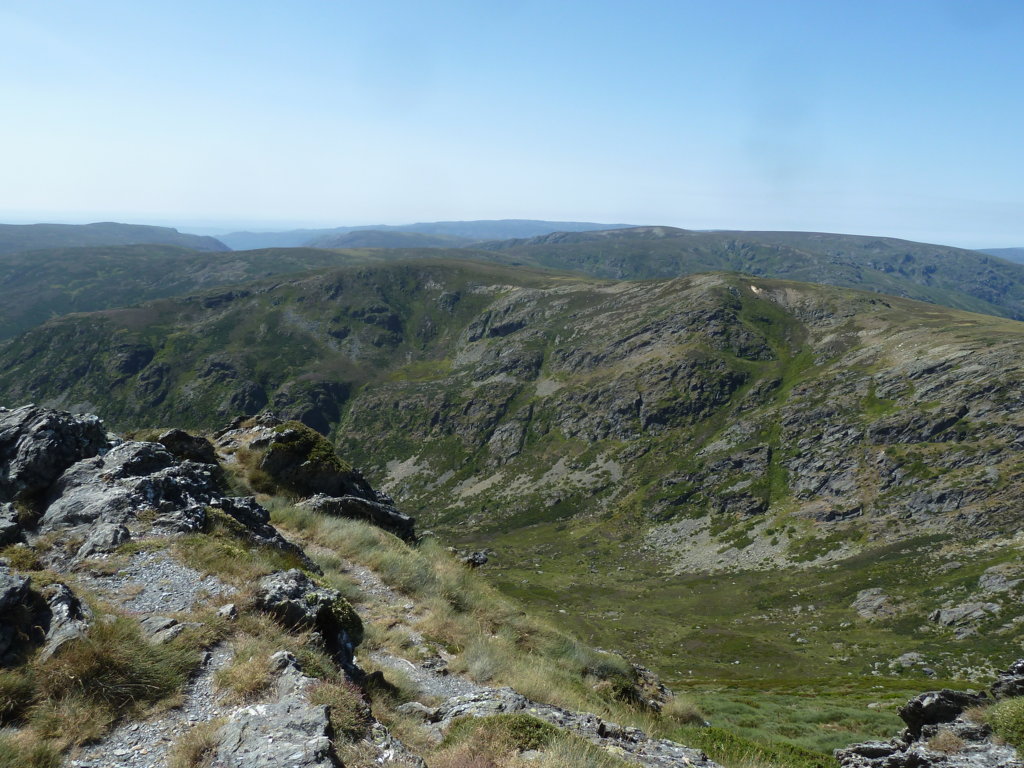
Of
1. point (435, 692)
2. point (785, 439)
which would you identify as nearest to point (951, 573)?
point (785, 439)

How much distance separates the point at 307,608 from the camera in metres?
12.5

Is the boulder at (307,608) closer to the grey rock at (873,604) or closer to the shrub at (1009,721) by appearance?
the shrub at (1009,721)

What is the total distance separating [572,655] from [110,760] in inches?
554

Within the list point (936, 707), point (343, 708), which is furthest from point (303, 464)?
point (936, 707)

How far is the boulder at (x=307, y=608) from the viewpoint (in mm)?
12234

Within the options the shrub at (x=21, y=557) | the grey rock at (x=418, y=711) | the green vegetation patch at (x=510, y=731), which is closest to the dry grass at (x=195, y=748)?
the green vegetation patch at (x=510, y=731)

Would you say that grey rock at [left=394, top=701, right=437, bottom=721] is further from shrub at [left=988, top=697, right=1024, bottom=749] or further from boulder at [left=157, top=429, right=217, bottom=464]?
boulder at [left=157, top=429, right=217, bottom=464]

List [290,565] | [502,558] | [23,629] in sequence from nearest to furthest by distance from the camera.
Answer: [23,629] → [290,565] → [502,558]

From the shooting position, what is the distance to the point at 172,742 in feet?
27.7

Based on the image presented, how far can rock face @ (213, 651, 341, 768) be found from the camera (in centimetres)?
788

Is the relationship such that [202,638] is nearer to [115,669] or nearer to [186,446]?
[115,669]

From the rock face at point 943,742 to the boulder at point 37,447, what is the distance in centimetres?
2687

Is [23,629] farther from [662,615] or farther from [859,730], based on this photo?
[662,615]

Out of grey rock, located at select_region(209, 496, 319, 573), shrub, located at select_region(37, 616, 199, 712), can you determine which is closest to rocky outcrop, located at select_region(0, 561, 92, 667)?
shrub, located at select_region(37, 616, 199, 712)
